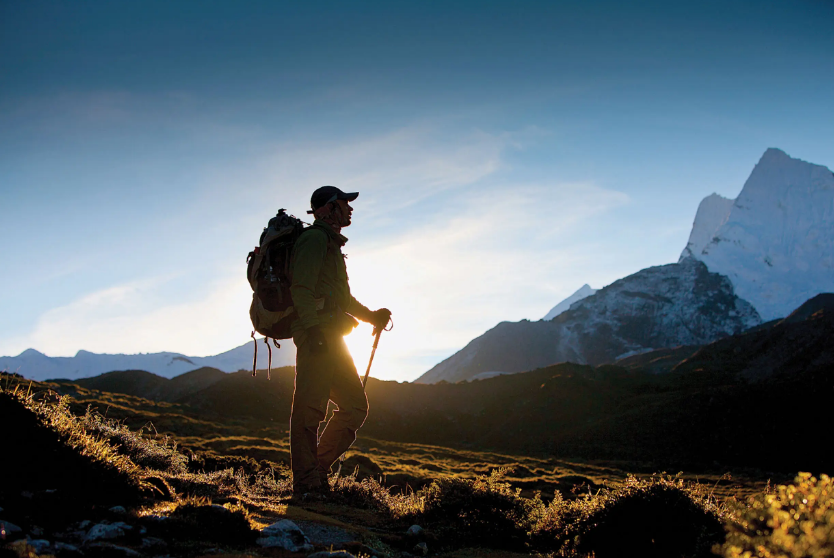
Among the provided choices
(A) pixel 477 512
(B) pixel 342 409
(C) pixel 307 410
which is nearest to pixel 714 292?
(A) pixel 477 512

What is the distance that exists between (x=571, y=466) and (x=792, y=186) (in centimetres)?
17666

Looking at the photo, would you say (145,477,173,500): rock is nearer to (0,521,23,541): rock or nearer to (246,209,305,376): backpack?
(0,521,23,541): rock

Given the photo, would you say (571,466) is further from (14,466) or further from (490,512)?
(14,466)

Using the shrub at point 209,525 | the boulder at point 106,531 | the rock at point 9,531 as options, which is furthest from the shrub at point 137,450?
the rock at point 9,531

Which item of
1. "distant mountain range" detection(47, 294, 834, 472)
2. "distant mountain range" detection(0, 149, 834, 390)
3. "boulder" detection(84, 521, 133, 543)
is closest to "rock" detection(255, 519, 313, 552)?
"boulder" detection(84, 521, 133, 543)

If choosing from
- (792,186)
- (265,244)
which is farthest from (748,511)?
(792,186)

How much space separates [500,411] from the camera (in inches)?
1693

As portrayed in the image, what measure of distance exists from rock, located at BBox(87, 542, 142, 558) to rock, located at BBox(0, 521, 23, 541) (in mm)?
298

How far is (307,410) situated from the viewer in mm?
5262

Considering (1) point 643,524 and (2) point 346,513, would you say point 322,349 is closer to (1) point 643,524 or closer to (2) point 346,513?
(2) point 346,513

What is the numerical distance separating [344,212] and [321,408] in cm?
229

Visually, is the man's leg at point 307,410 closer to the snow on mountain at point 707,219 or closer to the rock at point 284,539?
the rock at point 284,539

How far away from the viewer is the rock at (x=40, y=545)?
2006 mm

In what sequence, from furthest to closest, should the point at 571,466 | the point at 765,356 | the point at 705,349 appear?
the point at 705,349 → the point at 765,356 → the point at 571,466
